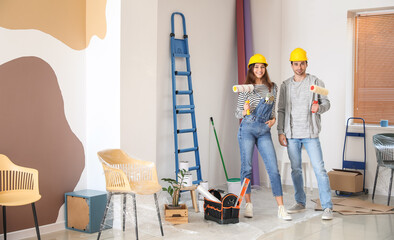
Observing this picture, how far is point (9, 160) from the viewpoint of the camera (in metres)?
3.80

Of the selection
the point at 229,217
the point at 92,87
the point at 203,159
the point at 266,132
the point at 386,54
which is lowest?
the point at 229,217

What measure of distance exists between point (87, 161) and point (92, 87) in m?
0.72

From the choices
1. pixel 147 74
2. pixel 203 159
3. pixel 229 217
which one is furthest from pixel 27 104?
pixel 203 159

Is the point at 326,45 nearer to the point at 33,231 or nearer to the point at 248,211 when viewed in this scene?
the point at 248,211

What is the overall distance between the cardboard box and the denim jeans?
1.45 metres

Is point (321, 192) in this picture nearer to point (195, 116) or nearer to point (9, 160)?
point (195, 116)

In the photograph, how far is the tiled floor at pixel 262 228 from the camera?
167 inches

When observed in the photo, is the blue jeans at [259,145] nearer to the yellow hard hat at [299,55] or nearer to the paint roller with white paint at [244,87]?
the paint roller with white paint at [244,87]

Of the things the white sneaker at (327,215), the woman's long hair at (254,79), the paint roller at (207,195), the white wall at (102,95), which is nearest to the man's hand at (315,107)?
the woman's long hair at (254,79)

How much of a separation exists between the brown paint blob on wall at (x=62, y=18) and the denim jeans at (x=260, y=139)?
167cm

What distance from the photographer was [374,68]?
629 centimetres

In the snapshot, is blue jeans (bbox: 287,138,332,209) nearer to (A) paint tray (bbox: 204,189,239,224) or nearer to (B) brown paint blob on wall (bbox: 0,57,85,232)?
(A) paint tray (bbox: 204,189,239,224)

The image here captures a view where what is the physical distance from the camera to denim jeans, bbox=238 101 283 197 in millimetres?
4758

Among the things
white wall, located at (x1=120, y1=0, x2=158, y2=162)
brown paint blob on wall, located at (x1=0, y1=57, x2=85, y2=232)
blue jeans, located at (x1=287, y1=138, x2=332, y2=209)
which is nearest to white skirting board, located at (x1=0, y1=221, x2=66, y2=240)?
brown paint blob on wall, located at (x1=0, y1=57, x2=85, y2=232)
